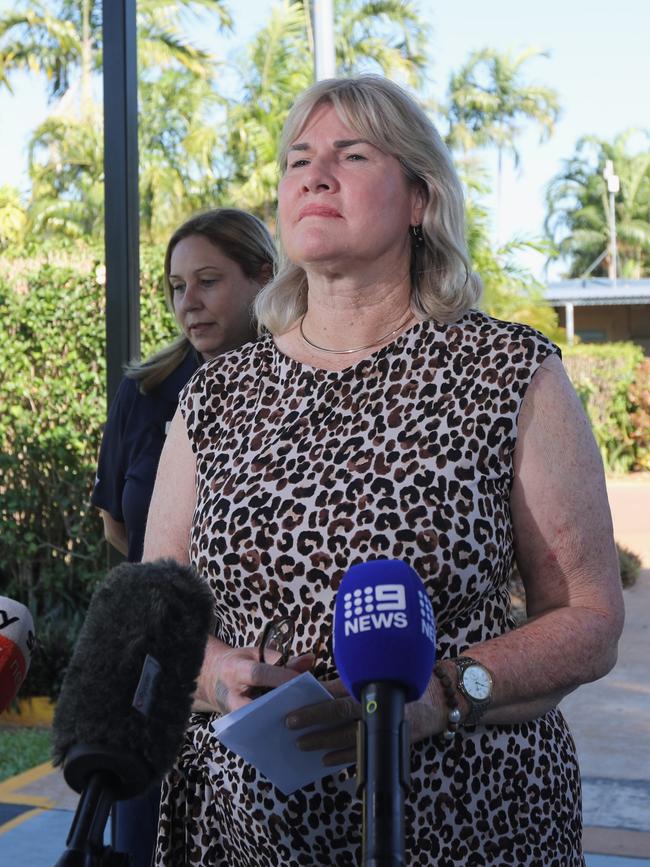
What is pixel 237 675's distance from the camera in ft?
5.99

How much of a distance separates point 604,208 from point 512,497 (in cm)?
5140

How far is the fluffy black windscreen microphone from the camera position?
1282 millimetres

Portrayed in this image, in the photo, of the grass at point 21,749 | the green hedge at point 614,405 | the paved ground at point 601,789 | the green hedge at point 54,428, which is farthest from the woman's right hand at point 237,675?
the green hedge at point 614,405

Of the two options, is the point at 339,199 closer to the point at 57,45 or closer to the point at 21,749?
the point at 21,749

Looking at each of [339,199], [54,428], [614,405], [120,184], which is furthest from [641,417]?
[339,199]

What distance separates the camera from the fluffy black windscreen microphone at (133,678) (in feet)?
4.21

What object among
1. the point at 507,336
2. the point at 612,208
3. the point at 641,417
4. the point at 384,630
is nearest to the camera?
the point at 384,630

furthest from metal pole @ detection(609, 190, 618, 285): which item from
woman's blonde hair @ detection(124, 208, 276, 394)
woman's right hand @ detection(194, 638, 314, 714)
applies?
woman's right hand @ detection(194, 638, 314, 714)

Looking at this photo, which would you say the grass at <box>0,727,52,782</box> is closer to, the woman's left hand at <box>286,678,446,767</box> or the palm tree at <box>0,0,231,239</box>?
the woman's left hand at <box>286,678,446,767</box>

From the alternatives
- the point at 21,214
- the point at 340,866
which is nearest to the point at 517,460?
the point at 340,866

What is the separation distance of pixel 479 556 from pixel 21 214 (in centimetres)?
1554

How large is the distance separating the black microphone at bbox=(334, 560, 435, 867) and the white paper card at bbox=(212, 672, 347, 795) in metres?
0.31

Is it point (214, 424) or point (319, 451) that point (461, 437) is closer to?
point (319, 451)

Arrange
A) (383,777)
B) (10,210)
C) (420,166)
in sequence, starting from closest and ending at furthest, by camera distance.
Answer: (383,777), (420,166), (10,210)
